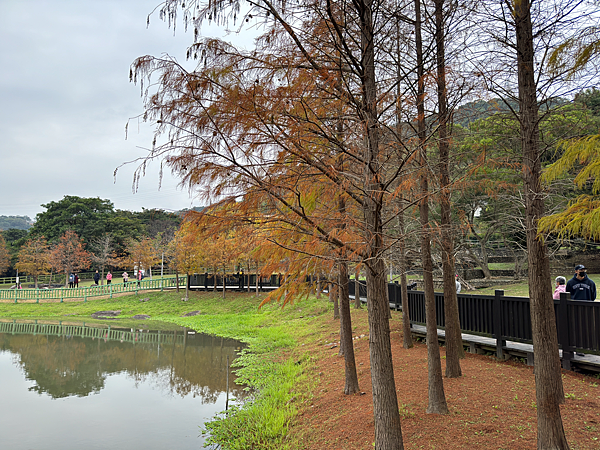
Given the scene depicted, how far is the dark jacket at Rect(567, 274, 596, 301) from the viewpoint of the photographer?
7430mm

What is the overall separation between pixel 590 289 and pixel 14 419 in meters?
11.9

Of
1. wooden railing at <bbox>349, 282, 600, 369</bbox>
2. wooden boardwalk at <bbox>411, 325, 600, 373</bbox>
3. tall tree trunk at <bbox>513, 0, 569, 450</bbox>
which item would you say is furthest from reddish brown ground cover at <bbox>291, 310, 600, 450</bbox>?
tall tree trunk at <bbox>513, 0, 569, 450</bbox>

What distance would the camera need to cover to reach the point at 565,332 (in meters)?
6.32

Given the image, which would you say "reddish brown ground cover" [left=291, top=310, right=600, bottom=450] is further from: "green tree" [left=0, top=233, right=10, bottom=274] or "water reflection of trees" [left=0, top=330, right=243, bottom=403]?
"green tree" [left=0, top=233, right=10, bottom=274]

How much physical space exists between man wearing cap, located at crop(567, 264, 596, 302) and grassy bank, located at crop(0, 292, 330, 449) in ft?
18.1

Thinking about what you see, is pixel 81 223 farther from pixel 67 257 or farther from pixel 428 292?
pixel 428 292

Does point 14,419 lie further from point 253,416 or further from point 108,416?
point 253,416

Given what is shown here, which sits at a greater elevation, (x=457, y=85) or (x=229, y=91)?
(x=457, y=85)

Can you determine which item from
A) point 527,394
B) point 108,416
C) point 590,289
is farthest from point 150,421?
point 590,289

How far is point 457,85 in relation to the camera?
5074 mm

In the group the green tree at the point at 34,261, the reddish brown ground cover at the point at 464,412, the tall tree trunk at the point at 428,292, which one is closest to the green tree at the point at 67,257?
the green tree at the point at 34,261

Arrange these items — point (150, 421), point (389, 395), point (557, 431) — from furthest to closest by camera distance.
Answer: point (150, 421)
point (389, 395)
point (557, 431)

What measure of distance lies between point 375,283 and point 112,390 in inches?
370

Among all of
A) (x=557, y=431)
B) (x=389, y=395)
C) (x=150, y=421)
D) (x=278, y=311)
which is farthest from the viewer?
(x=278, y=311)
